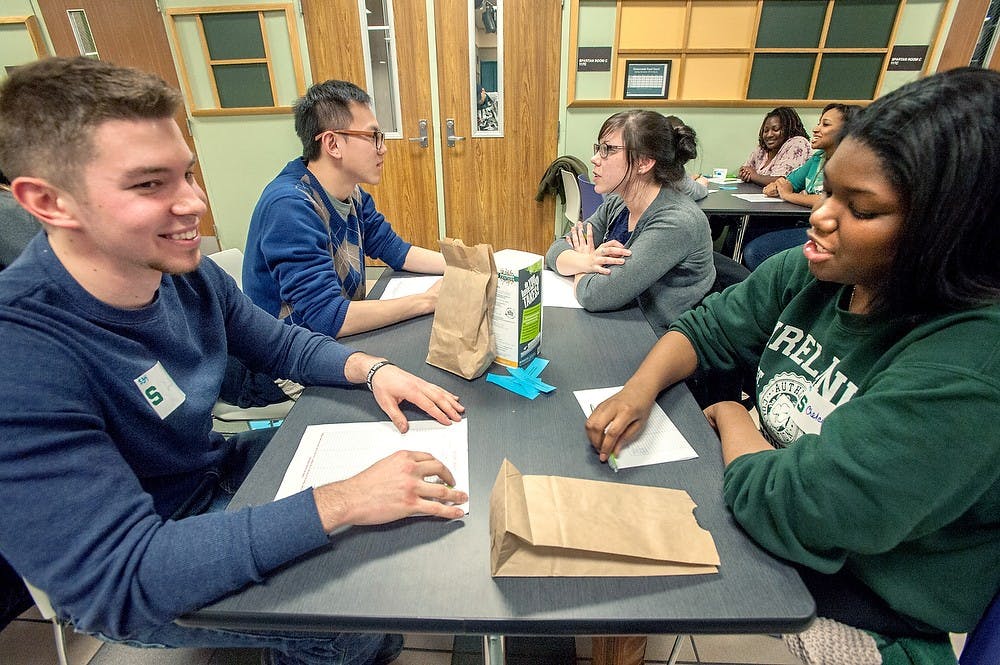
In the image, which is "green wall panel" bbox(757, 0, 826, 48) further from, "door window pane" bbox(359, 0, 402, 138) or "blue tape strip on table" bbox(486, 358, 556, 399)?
"blue tape strip on table" bbox(486, 358, 556, 399)

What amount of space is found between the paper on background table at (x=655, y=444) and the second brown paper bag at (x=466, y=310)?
25cm

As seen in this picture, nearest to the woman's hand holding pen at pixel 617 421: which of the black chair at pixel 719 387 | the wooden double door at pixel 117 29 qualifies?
the black chair at pixel 719 387

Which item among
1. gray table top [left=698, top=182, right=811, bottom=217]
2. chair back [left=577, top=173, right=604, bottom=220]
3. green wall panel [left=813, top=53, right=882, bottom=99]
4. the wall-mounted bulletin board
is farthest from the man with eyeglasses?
green wall panel [left=813, top=53, right=882, bottom=99]

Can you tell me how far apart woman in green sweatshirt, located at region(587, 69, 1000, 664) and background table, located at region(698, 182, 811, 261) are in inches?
87.2

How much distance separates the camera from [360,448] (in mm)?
894

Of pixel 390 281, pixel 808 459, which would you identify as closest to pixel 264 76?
pixel 390 281

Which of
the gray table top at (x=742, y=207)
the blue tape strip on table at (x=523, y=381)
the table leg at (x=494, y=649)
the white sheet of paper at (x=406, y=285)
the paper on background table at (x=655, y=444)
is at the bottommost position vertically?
the table leg at (x=494, y=649)

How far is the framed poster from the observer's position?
12.6 ft

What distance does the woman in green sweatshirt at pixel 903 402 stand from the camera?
1.96ft

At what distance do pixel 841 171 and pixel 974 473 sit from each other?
429 mm

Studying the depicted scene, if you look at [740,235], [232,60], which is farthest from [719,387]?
[232,60]

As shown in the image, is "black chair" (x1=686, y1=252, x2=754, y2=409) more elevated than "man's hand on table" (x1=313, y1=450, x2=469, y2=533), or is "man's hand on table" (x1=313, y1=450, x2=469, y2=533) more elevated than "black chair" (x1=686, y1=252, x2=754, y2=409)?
"man's hand on table" (x1=313, y1=450, x2=469, y2=533)

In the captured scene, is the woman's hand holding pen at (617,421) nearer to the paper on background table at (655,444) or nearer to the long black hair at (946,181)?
the paper on background table at (655,444)

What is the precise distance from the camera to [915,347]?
661 millimetres
